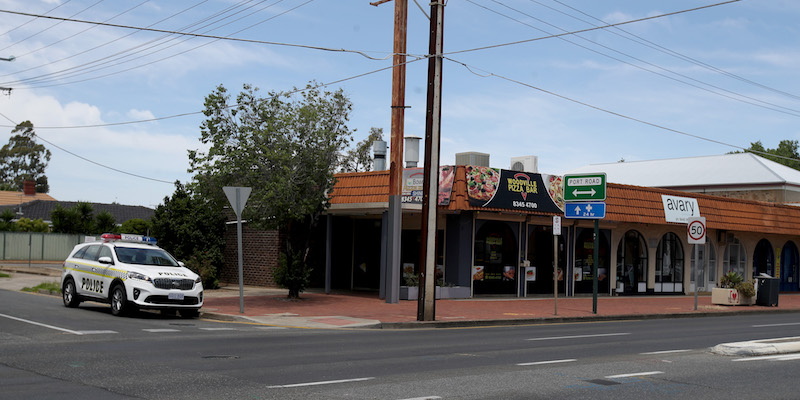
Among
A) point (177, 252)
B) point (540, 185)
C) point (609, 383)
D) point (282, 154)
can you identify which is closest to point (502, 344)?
point (609, 383)

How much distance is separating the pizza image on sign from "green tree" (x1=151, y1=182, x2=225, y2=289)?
9181 millimetres

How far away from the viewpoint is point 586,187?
2242 cm

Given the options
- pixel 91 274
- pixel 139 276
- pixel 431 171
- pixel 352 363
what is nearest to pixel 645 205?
pixel 431 171

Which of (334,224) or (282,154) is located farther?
(334,224)

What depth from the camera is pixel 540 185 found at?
2680cm

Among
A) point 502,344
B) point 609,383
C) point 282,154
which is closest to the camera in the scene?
point 609,383

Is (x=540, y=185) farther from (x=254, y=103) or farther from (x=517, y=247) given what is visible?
(x=254, y=103)

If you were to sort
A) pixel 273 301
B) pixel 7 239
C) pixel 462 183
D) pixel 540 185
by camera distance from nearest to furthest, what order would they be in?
pixel 273 301 < pixel 462 183 < pixel 540 185 < pixel 7 239

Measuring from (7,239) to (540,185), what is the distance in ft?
124

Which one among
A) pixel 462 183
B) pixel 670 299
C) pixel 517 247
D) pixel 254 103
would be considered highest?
pixel 254 103

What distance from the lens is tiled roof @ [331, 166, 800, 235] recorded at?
24.4 m

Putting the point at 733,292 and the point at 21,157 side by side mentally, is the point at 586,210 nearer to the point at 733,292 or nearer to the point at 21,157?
the point at 733,292

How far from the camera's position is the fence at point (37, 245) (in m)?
50.0

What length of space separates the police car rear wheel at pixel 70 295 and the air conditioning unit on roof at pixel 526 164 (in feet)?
52.9
